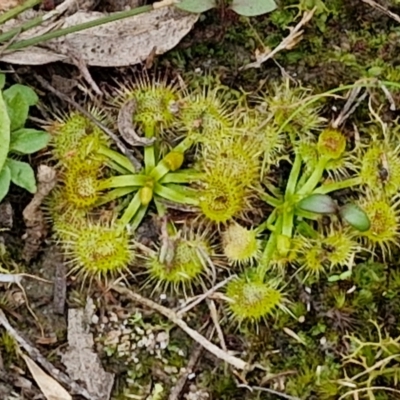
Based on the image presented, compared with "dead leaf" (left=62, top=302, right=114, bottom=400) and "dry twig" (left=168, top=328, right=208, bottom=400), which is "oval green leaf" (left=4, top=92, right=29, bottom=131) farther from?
"dry twig" (left=168, top=328, right=208, bottom=400)

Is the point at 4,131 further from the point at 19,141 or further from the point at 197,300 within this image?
the point at 197,300

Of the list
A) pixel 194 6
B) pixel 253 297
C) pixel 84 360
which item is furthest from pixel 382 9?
pixel 84 360

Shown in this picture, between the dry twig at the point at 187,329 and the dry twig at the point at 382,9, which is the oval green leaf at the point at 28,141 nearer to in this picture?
the dry twig at the point at 187,329

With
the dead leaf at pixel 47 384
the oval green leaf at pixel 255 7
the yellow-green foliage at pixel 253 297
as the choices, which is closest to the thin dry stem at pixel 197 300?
the yellow-green foliage at pixel 253 297

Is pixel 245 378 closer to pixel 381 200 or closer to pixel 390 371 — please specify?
pixel 390 371

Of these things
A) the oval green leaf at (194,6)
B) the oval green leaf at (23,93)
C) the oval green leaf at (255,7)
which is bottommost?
the oval green leaf at (23,93)

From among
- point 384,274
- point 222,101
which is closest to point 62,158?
point 222,101
